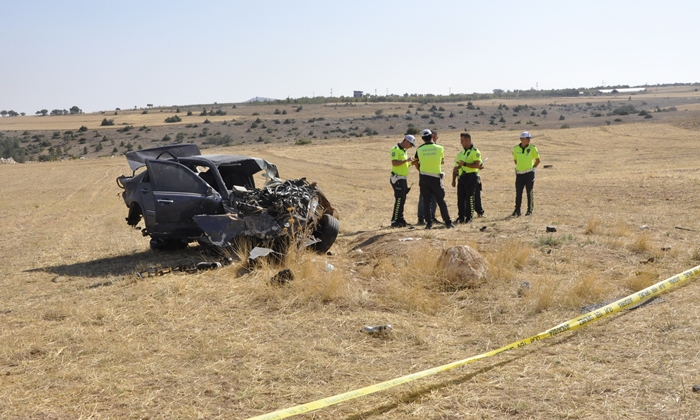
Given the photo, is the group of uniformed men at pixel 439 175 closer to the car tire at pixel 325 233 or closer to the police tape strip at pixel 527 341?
the car tire at pixel 325 233

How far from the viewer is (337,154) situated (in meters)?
33.3

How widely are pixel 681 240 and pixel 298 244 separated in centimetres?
567

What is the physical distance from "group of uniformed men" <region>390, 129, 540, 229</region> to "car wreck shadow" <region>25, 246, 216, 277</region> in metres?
3.86

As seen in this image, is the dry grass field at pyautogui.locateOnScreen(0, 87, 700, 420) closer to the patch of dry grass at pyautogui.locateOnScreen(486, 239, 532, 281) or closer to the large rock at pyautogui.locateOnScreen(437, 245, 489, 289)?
the patch of dry grass at pyautogui.locateOnScreen(486, 239, 532, 281)

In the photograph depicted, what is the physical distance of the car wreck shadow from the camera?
9.39 m

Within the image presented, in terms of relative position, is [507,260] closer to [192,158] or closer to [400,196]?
[400,196]

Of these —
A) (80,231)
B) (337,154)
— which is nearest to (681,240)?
(80,231)

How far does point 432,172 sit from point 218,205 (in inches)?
152

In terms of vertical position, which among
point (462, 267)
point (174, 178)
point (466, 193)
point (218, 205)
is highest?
point (174, 178)

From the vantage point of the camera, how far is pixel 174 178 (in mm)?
9883

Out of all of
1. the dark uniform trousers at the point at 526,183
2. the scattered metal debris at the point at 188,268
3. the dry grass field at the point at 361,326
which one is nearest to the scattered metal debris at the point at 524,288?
the dry grass field at the point at 361,326

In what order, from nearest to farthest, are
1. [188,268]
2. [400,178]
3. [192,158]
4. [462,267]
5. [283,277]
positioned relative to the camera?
[462,267]
[283,277]
[188,268]
[192,158]
[400,178]

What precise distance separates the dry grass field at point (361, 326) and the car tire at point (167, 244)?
20 cm

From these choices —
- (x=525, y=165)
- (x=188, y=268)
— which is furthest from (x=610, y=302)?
(x=525, y=165)
